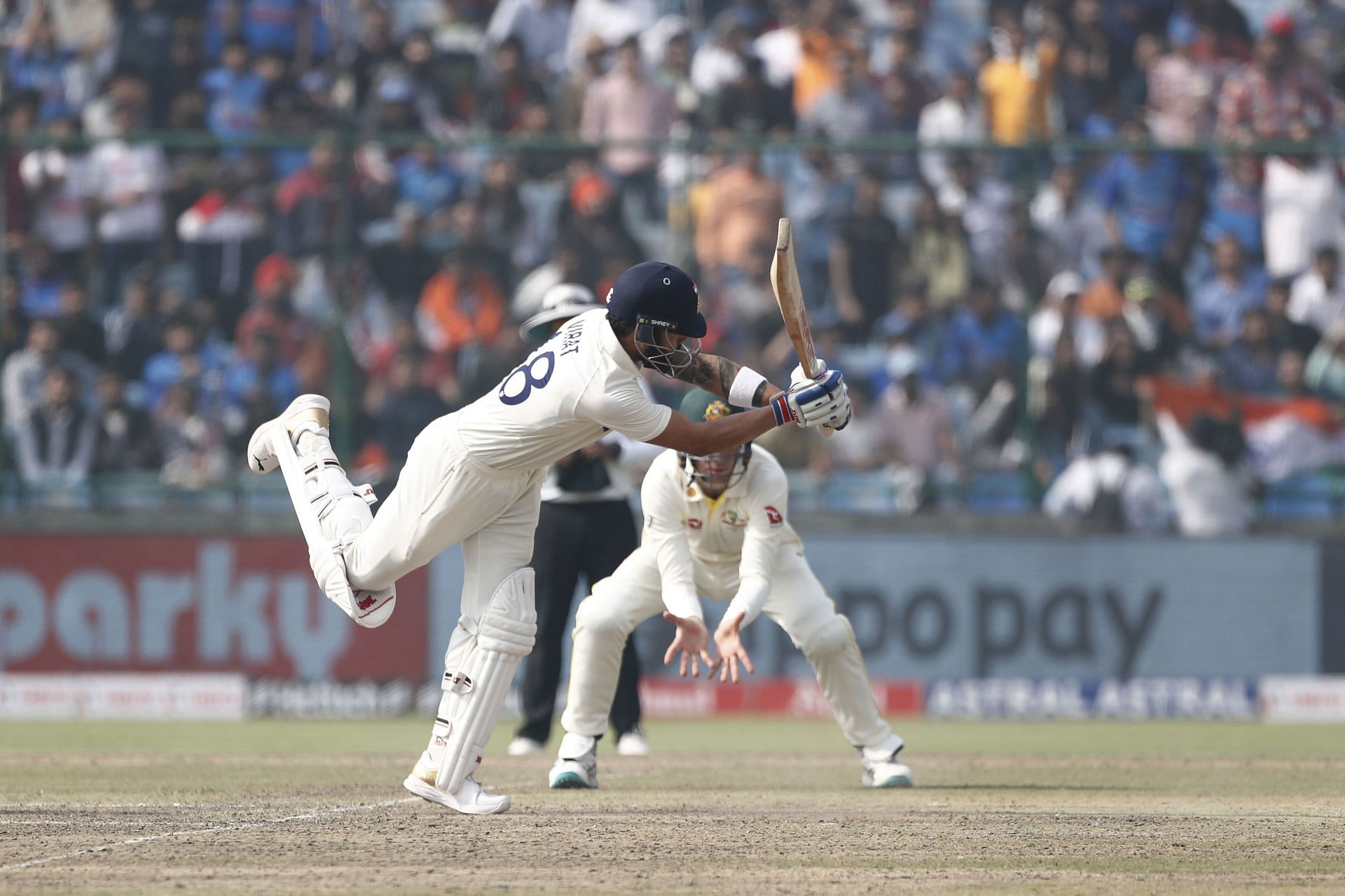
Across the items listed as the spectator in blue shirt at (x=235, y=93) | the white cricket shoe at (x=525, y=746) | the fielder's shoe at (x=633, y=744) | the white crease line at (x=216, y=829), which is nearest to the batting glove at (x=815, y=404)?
the white crease line at (x=216, y=829)

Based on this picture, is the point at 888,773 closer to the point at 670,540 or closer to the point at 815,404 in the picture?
the point at 670,540

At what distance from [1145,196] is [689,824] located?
9.74 metres

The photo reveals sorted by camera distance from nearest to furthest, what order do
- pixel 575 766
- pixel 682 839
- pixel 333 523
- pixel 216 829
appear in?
pixel 682 839
pixel 216 829
pixel 333 523
pixel 575 766

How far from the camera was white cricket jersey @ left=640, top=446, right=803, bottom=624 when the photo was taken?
7.65 metres

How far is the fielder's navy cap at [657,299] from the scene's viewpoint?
6184 millimetres

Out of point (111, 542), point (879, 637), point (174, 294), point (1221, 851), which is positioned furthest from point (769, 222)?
point (1221, 851)

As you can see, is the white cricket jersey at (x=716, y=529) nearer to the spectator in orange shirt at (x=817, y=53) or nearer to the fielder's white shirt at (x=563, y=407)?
the fielder's white shirt at (x=563, y=407)

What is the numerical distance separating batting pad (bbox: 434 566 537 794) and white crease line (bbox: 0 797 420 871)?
18.6 inches

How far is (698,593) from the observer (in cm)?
830

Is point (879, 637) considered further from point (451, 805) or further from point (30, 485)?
point (451, 805)

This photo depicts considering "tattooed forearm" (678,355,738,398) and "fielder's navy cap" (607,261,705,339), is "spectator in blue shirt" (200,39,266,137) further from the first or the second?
"fielder's navy cap" (607,261,705,339)

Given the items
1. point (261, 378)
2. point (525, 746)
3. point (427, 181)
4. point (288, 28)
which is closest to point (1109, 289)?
point (427, 181)

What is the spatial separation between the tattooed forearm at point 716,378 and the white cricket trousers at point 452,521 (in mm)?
641

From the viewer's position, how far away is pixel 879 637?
1401cm
